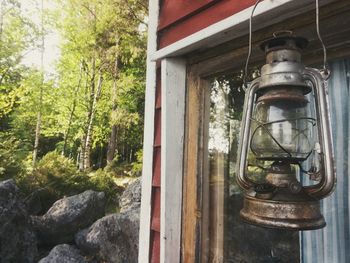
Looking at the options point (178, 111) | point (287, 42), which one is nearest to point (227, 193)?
point (178, 111)

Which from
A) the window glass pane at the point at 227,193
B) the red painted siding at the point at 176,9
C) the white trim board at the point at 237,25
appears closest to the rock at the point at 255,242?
the window glass pane at the point at 227,193

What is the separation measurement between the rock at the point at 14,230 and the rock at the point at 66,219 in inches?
34.5

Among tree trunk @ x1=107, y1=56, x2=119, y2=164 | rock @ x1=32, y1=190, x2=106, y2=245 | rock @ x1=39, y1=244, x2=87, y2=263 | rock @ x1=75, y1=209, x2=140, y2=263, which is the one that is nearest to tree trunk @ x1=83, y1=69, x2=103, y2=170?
tree trunk @ x1=107, y1=56, x2=119, y2=164

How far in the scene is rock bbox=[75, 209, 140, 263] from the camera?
15.2 ft

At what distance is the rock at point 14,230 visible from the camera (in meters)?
4.31

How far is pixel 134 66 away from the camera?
14938 mm

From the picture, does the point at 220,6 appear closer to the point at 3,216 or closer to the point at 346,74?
the point at 346,74

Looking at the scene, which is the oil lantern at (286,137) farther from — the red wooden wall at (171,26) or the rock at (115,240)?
the rock at (115,240)

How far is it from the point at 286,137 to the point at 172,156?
3.05ft

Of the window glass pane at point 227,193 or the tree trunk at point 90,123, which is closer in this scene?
the window glass pane at point 227,193

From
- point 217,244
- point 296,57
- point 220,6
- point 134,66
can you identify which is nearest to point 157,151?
point 217,244

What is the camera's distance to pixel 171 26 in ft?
6.23

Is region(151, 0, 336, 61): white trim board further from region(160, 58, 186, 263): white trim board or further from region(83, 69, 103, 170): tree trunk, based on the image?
region(83, 69, 103, 170): tree trunk

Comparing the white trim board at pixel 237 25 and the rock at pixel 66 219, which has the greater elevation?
the white trim board at pixel 237 25
